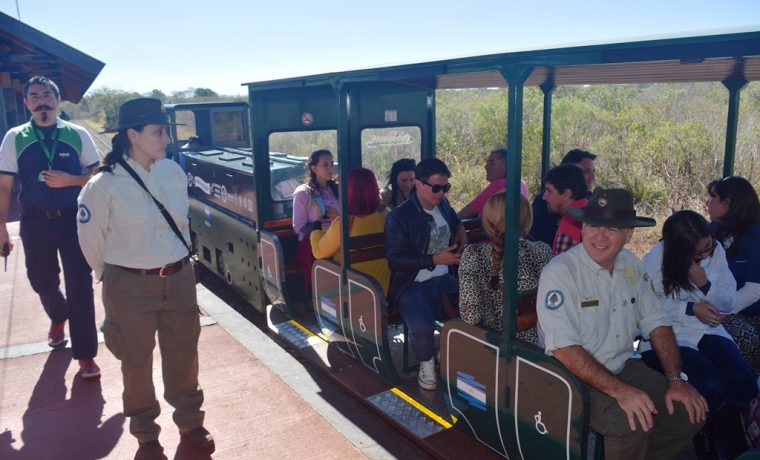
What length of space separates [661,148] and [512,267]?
11.3m

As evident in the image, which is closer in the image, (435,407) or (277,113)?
(435,407)

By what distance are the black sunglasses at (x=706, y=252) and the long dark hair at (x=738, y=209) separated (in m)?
0.40

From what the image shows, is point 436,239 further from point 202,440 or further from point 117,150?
point 117,150

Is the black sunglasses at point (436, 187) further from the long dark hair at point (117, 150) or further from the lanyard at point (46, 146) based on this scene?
the lanyard at point (46, 146)

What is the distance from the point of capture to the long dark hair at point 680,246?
3250 mm

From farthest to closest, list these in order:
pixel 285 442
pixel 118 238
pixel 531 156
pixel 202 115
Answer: pixel 531 156, pixel 202 115, pixel 285 442, pixel 118 238

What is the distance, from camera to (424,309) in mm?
3934

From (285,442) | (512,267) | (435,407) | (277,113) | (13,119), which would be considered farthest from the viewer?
(13,119)

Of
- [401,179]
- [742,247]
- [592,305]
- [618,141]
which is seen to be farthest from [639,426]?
[618,141]

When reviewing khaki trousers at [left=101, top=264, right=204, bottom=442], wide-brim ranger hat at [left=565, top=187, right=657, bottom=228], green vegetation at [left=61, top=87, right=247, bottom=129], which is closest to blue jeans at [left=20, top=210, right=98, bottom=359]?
khaki trousers at [left=101, top=264, right=204, bottom=442]

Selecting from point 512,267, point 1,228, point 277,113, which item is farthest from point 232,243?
point 512,267

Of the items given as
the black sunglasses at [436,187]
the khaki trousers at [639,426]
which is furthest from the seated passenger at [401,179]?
the khaki trousers at [639,426]

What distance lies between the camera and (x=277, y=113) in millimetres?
5508

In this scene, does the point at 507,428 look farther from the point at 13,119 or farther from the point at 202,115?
the point at 13,119
